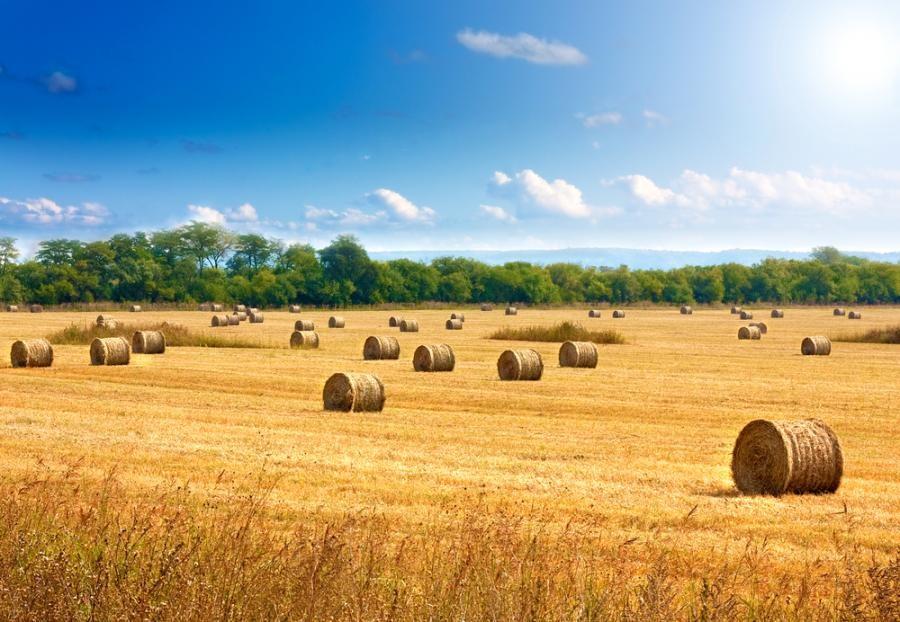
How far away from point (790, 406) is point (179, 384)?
15754 mm

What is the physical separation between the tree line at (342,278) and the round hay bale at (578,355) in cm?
9413

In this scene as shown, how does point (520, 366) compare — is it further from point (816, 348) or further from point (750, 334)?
point (750, 334)

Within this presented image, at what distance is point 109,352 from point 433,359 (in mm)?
10527

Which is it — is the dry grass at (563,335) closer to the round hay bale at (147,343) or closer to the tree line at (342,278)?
the round hay bale at (147,343)

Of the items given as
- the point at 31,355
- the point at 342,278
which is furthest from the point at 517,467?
the point at 342,278

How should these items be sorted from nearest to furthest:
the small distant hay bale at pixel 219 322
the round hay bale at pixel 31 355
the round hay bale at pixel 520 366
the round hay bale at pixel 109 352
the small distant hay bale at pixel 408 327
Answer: the round hay bale at pixel 520 366
the round hay bale at pixel 31 355
the round hay bale at pixel 109 352
the small distant hay bale at pixel 408 327
the small distant hay bale at pixel 219 322

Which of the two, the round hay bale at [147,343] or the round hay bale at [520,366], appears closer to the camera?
the round hay bale at [520,366]

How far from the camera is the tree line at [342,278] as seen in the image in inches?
4911

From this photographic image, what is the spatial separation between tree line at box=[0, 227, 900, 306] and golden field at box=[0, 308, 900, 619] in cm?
9294

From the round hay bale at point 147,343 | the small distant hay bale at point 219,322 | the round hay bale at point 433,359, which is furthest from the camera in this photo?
the small distant hay bale at point 219,322

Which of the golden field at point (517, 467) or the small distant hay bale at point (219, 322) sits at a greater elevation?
the small distant hay bale at point (219, 322)

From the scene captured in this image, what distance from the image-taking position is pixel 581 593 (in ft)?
21.9

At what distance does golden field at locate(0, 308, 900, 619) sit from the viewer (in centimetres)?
841

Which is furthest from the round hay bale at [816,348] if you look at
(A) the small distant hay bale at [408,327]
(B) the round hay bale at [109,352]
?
(B) the round hay bale at [109,352]
